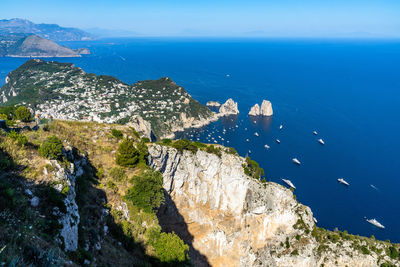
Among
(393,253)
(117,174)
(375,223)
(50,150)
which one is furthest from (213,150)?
(375,223)

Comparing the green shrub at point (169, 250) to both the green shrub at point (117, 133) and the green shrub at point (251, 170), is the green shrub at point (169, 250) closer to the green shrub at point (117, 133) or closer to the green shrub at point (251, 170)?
the green shrub at point (117, 133)

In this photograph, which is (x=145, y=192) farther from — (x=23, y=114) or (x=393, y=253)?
(x=393, y=253)

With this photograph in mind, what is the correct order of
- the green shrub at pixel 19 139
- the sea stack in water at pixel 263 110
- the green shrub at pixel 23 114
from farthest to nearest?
the sea stack in water at pixel 263 110
the green shrub at pixel 23 114
the green shrub at pixel 19 139

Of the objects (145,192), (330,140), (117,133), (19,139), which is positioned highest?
(19,139)

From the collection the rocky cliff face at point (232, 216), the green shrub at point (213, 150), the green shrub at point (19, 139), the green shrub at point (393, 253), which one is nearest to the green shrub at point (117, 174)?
the green shrub at point (19, 139)

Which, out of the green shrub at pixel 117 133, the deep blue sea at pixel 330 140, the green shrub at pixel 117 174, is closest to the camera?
the green shrub at pixel 117 174

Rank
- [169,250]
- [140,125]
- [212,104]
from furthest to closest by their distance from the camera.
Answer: [212,104]
[140,125]
[169,250]

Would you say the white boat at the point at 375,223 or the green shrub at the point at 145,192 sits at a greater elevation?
the green shrub at the point at 145,192

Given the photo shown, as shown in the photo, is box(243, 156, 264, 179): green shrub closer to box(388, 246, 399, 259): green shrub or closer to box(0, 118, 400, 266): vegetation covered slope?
box(0, 118, 400, 266): vegetation covered slope

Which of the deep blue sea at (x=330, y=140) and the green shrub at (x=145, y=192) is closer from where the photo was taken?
the green shrub at (x=145, y=192)
